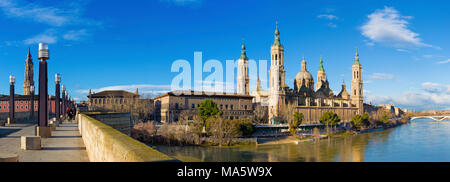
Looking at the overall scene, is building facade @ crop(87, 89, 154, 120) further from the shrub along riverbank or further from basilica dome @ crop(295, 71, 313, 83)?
basilica dome @ crop(295, 71, 313, 83)

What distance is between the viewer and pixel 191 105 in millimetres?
89875

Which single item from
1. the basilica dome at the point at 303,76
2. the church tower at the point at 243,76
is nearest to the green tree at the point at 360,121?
the basilica dome at the point at 303,76

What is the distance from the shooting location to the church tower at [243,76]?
12731 centimetres

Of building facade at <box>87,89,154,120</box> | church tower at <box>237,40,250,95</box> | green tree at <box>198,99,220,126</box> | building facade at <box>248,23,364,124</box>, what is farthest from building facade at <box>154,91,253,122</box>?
church tower at <box>237,40,250,95</box>

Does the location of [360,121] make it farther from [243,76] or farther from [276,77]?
[243,76]

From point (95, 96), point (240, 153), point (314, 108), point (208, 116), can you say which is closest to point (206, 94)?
point (208, 116)

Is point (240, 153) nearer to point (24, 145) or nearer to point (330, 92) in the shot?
point (24, 145)

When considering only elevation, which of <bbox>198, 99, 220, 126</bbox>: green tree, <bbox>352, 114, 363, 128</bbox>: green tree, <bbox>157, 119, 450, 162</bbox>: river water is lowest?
<bbox>157, 119, 450, 162</bbox>: river water

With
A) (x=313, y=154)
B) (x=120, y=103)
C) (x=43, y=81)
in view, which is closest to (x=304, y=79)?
(x=120, y=103)

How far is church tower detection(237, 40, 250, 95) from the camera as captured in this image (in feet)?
418

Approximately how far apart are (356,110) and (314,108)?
3156cm

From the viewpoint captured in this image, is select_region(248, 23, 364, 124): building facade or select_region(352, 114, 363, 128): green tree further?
select_region(248, 23, 364, 124): building facade
